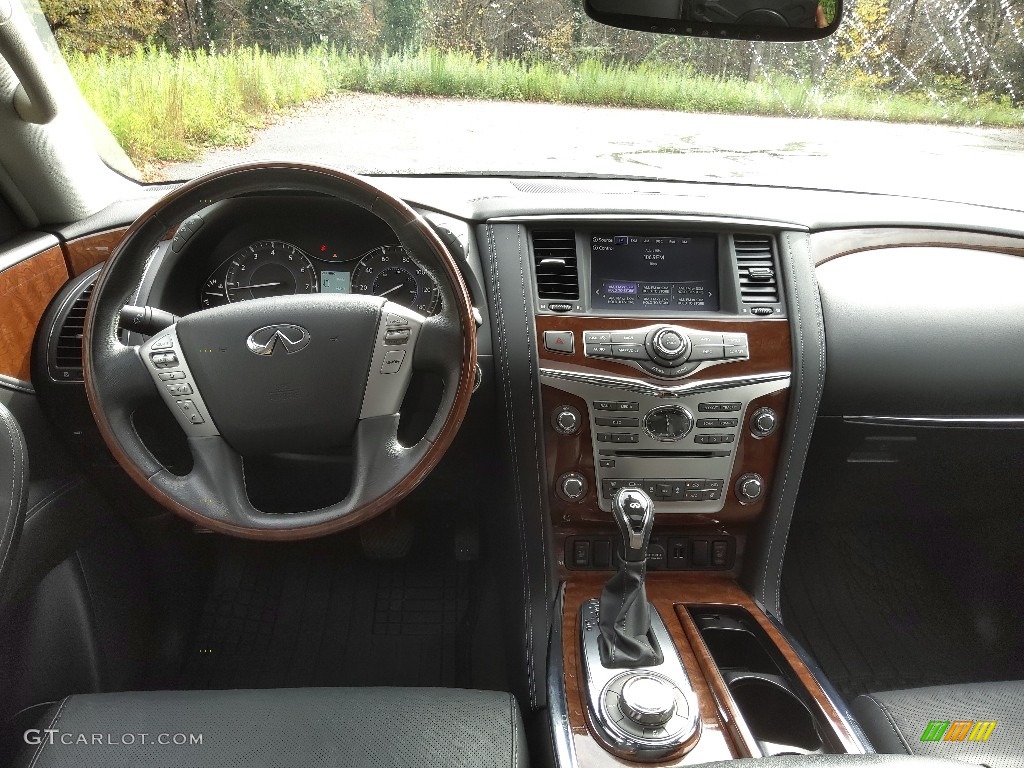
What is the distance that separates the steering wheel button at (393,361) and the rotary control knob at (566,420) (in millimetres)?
573

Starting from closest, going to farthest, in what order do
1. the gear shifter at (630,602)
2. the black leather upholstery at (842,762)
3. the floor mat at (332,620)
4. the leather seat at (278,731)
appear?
the black leather upholstery at (842,762) < the leather seat at (278,731) < the gear shifter at (630,602) < the floor mat at (332,620)

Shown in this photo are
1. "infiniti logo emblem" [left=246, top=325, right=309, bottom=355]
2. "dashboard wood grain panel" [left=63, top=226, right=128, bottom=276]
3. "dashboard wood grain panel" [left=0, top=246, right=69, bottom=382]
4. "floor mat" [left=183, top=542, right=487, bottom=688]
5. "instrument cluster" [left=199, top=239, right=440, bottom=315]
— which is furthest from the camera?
"floor mat" [left=183, top=542, right=487, bottom=688]

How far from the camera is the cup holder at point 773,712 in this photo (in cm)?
159

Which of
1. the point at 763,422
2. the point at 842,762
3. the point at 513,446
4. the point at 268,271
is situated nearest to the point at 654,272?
the point at 763,422

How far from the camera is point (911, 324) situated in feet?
7.36

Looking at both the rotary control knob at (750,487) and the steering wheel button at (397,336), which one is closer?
the steering wheel button at (397,336)

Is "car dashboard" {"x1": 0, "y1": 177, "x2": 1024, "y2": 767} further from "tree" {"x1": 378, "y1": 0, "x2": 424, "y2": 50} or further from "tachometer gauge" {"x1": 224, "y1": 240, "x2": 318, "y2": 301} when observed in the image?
"tree" {"x1": 378, "y1": 0, "x2": 424, "y2": 50}

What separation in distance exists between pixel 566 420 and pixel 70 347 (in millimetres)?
1274

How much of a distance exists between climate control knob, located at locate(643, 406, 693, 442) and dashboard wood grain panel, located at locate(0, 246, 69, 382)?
5.11 feet

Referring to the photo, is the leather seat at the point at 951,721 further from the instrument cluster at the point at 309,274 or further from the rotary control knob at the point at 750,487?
the instrument cluster at the point at 309,274

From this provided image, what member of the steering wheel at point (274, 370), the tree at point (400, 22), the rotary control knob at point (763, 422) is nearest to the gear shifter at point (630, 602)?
the steering wheel at point (274, 370)

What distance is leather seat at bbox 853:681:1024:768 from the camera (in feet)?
4.80

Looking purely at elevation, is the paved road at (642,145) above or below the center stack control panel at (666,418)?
above

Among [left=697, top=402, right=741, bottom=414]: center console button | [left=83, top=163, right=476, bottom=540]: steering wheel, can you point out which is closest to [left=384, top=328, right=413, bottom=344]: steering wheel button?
[left=83, top=163, right=476, bottom=540]: steering wheel
